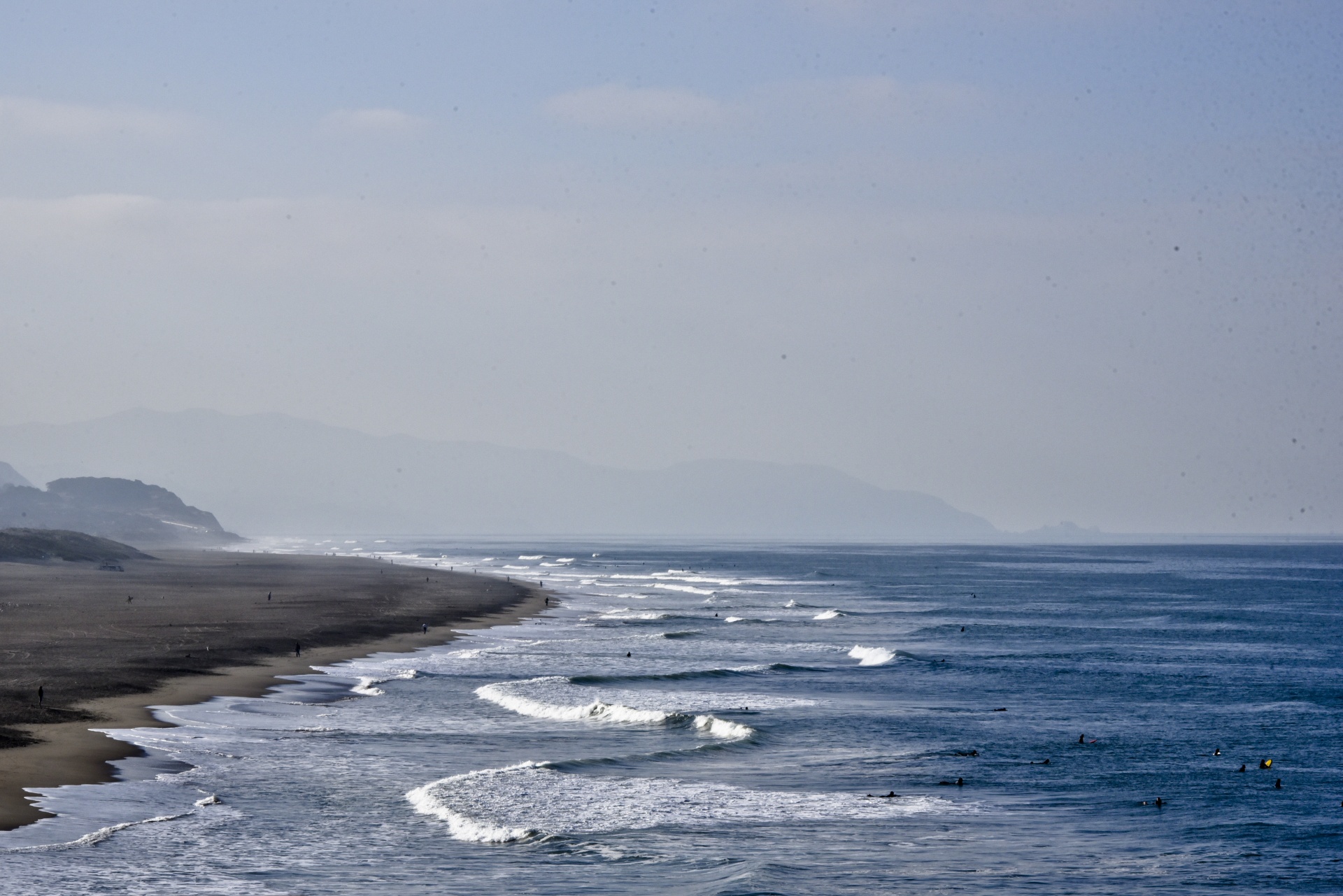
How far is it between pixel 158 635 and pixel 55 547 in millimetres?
86134

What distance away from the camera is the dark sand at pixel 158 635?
34125 millimetres

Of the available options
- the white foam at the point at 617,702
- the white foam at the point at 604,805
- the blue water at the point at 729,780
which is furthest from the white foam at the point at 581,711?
the white foam at the point at 604,805

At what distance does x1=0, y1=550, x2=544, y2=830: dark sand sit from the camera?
34.1m

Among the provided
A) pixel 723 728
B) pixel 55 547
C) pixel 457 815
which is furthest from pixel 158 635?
pixel 55 547

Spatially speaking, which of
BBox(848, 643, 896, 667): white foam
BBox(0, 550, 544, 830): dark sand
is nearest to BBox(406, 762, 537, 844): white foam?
BBox(0, 550, 544, 830): dark sand

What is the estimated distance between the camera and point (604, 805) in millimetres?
30812

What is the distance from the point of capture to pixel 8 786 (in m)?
28.4

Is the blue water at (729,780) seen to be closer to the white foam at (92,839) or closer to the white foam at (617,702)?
the white foam at (92,839)

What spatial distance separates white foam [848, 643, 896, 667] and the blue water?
314 mm

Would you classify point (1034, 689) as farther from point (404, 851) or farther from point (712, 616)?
point (712, 616)

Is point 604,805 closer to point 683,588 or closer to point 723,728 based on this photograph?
point 723,728

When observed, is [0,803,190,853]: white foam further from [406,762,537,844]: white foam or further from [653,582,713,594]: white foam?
[653,582,713,594]: white foam

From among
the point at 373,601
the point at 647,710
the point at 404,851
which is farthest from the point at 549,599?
the point at 404,851

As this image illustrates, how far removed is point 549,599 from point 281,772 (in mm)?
74522
